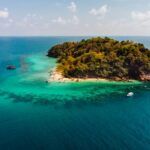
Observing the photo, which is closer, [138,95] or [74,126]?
[74,126]

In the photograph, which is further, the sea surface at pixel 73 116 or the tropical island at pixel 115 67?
the tropical island at pixel 115 67

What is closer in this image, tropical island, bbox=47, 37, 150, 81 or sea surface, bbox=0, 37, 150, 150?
sea surface, bbox=0, 37, 150, 150

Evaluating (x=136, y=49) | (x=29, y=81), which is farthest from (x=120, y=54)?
(x=29, y=81)

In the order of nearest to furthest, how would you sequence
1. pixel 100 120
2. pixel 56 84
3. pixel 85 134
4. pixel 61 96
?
1. pixel 85 134
2. pixel 100 120
3. pixel 61 96
4. pixel 56 84

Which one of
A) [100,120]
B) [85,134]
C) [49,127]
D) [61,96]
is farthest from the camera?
[61,96]

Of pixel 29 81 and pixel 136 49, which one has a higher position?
pixel 136 49

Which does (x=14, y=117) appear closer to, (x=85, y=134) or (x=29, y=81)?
(x=85, y=134)

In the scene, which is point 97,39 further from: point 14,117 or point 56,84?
point 14,117
